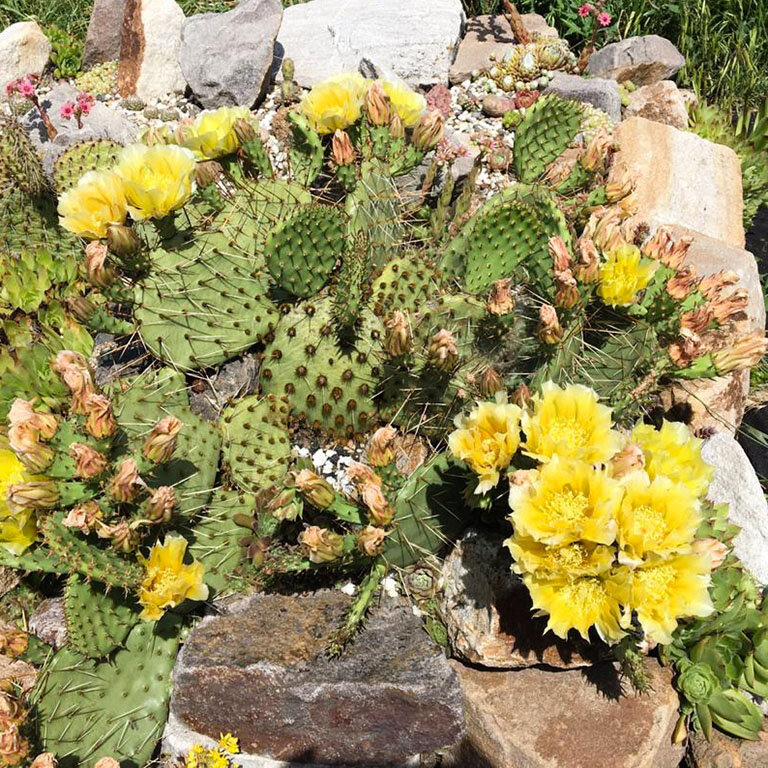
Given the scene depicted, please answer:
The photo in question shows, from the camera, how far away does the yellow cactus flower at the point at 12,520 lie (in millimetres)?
2068

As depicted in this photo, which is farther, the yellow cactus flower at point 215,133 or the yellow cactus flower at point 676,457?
the yellow cactus flower at point 215,133

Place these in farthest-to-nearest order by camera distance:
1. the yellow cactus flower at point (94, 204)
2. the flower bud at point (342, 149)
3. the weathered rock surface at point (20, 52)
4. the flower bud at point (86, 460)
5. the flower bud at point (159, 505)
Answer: the weathered rock surface at point (20, 52), the flower bud at point (342, 149), the yellow cactus flower at point (94, 204), the flower bud at point (159, 505), the flower bud at point (86, 460)

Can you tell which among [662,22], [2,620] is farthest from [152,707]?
[662,22]

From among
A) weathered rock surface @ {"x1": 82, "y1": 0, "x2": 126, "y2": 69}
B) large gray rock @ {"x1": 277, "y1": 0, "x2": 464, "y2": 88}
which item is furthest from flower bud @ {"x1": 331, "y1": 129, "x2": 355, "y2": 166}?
weathered rock surface @ {"x1": 82, "y1": 0, "x2": 126, "y2": 69}

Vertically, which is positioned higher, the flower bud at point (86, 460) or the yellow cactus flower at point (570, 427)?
the yellow cactus flower at point (570, 427)

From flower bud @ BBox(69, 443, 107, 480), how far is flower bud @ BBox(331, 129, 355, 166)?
56.0 inches

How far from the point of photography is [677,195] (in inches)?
144

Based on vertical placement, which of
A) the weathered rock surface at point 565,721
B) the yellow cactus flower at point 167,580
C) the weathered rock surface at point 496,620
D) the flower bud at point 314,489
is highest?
the flower bud at point 314,489

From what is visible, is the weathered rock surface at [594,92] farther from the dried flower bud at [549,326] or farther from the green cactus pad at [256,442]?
the green cactus pad at [256,442]

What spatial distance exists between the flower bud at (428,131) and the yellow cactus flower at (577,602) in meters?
1.80

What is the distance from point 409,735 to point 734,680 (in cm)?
104

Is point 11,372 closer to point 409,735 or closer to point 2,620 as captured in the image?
point 2,620

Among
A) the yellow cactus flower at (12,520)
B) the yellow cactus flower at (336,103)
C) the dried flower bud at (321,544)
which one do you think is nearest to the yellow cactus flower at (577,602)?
the dried flower bud at (321,544)

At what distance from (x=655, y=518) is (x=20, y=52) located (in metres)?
5.73
